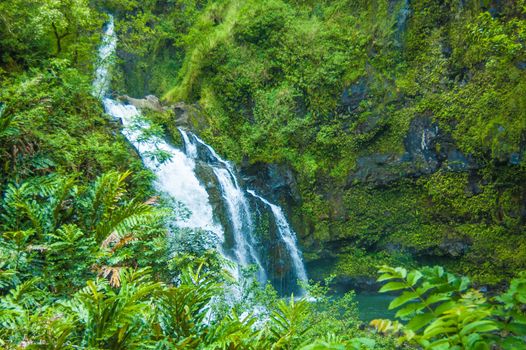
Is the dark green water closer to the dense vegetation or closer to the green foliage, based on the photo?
the dense vegetation

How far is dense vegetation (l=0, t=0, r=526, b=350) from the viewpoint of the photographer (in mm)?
2801

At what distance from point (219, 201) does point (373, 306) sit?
16.9ft

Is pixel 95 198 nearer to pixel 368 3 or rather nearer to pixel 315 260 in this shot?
pixel 315 260

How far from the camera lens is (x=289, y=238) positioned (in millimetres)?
11094

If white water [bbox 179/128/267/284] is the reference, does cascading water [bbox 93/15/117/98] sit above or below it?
above

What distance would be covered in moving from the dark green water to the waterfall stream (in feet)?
6.19

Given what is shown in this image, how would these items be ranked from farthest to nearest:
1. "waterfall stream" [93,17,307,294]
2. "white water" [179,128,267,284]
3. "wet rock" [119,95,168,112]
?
"wet rock" [119,95,168,112]
"white water" [179,128,267,284]
"waterfall stream" [93,17,307,294]

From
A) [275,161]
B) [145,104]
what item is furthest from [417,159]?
[145,104]

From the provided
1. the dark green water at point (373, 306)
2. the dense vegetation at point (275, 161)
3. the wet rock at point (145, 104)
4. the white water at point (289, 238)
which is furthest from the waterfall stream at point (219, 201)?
the dark green water at point (373, 306)

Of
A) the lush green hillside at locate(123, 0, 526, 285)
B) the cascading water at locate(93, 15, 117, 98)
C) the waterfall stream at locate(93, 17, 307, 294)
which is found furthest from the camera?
the lush green hillside at locate(123, 0, 526, 285)

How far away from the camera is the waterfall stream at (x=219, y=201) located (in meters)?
8.88

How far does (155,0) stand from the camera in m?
17.5

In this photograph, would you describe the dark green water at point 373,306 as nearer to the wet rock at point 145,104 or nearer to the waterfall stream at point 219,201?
the waterfall stream at point 219,201

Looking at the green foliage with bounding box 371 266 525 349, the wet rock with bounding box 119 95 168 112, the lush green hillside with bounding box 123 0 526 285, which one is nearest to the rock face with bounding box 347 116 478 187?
the lush green hillside with bounding box 123 0 526 285
